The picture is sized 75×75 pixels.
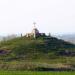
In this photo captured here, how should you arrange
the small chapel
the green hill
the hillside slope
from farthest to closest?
the small chapel → the hillside slope → the green hill

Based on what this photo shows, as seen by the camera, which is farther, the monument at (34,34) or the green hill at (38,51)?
the monument at (34,34)

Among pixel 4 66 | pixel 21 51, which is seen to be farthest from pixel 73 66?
pixel 21 51

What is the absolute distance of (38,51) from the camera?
7750 centimetres

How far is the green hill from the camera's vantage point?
7250 centimetres

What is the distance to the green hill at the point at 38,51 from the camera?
72500 millimetres

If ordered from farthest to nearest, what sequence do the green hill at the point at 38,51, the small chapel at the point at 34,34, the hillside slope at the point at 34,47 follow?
1. the small chapel at the point at 34,34
2. the hillside slope at the point at 34,47
3. the green hill at the point at 38,51

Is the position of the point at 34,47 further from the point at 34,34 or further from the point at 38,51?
the point at 34,34

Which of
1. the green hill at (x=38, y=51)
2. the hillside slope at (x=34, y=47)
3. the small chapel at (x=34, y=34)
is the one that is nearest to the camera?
the green hill at (x=38, y=51)

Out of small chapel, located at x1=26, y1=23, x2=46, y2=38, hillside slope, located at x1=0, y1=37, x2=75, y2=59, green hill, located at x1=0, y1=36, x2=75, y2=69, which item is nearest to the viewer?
green hill, located at x1=0, y1=36, x2=75, y2=69

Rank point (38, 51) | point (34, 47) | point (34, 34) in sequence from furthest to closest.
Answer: point (34, 34) → point (34, 47) → point (38, 51)

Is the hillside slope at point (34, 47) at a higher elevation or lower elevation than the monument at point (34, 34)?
lower

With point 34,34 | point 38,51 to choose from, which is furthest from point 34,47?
point 34,34

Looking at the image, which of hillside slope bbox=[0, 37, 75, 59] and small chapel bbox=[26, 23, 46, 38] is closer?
hillside slope bbox=[0, 37, 75, 59]

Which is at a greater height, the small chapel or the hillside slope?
the small chapel
